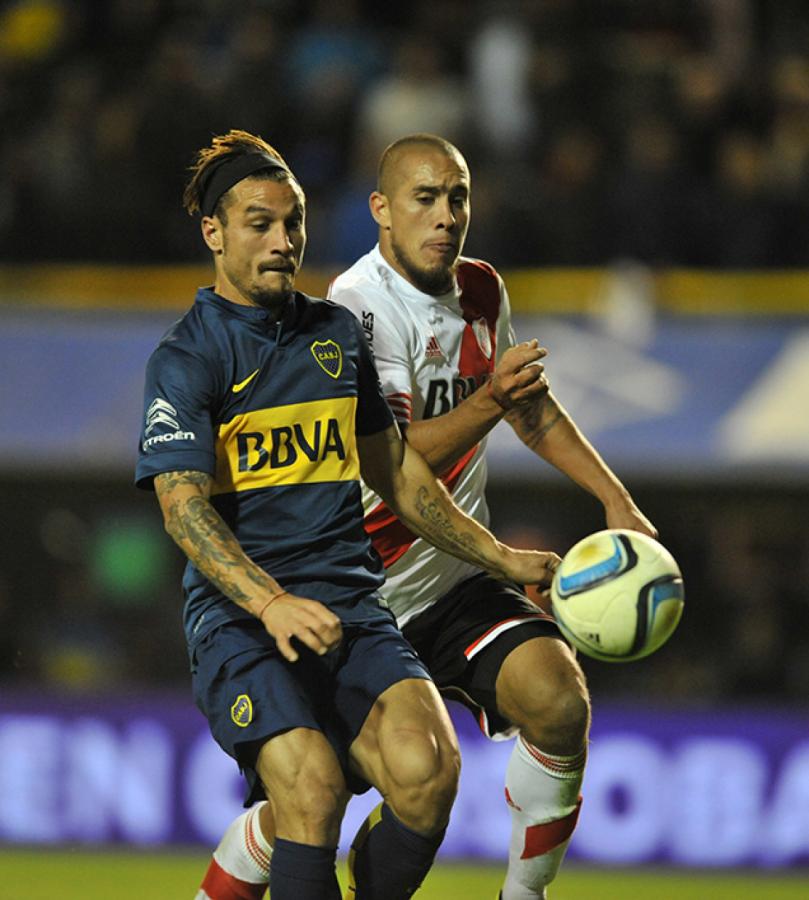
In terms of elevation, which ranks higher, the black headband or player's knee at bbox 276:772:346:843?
the black headband

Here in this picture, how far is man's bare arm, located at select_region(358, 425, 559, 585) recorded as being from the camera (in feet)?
16.7

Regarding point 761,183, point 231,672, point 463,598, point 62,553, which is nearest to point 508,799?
point 463,598

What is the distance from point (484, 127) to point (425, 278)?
19.2 ft

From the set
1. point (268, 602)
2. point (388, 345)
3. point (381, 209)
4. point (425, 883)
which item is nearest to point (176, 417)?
point (268, 602)

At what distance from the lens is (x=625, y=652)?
4.93m

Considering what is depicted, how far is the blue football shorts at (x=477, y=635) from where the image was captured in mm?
5332

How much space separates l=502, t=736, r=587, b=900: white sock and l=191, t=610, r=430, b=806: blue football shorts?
0.69 meters

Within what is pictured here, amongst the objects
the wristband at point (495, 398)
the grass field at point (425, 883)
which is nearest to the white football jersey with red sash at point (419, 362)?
the wristband at point (495, 398)

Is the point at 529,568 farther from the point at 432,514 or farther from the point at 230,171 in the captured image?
the point at 230,171

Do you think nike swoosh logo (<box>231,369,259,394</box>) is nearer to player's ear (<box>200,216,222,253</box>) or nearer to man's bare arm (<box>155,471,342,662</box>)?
man's bare arm (<box>155,471,342,662</box>)

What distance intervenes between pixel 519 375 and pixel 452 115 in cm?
620

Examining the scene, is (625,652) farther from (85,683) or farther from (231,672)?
(85,683)

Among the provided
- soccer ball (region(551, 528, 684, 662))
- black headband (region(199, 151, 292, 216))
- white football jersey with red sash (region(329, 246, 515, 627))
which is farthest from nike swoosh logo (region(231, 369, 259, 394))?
soccer ball (region(551, 528, 684, 662))

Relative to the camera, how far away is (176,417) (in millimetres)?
4578
